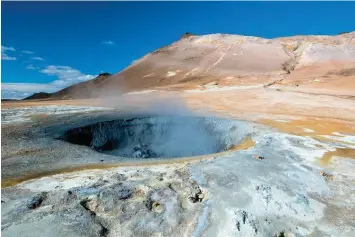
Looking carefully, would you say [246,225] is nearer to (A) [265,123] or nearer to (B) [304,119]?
(A) [265,123]

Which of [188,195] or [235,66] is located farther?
[235,66]

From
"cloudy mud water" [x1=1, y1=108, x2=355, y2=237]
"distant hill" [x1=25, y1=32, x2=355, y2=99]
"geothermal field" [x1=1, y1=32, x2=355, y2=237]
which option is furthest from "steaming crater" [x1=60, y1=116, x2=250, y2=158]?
"distant hill" [x1=25, y1=32, x2=355, y2=99]

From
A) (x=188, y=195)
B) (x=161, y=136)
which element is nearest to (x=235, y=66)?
(x=161, y=136)

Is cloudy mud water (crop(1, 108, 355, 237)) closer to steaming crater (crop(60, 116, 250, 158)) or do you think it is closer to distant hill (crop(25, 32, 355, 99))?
steaming crater (crop(60, 116, 250, 158))

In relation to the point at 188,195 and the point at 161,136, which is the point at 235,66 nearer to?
the point at 161,136

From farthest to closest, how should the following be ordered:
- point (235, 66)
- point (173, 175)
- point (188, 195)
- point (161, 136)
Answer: point (235, 66), point (161, 136), point (173, 175), point (188, 195)

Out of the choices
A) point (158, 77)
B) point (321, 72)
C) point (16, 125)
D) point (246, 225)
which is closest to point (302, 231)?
point (246, 225)

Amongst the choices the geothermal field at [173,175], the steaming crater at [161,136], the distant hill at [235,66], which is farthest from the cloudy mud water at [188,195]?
the distant hill at [235,66]

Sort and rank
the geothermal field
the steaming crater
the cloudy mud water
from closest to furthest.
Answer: the cloudy mud water < the geothermal field < the steaming crater

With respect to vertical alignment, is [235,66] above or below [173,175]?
above

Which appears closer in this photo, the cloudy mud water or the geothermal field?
the cloudy mud water
